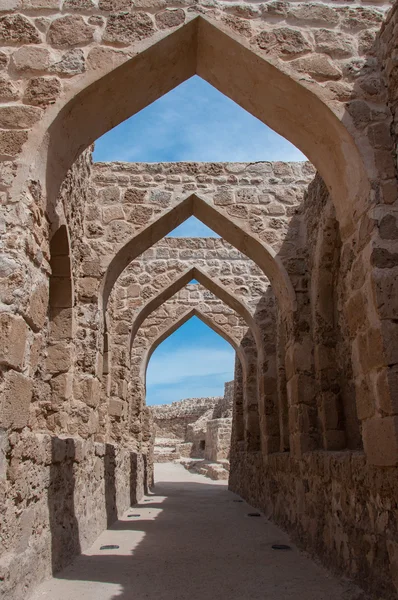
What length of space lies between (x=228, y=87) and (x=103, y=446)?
11.5ft

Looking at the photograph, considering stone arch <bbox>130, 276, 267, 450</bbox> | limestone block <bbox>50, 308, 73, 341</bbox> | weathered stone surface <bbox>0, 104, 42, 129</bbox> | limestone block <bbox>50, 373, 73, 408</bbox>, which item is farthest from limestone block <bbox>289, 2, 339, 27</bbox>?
stone arch <bbox>130, 276, 267, 450</bbox>

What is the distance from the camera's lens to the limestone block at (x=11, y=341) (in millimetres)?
2355

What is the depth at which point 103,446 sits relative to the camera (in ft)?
16.8

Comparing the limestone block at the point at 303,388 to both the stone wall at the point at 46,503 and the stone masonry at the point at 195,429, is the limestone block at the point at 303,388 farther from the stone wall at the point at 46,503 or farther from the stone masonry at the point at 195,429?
the stone masonry at the point at 195,429

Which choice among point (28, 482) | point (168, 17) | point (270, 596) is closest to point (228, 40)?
point (168, 17)

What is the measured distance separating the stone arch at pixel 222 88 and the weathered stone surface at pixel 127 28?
0.07 m

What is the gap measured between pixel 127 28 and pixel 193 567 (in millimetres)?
3518

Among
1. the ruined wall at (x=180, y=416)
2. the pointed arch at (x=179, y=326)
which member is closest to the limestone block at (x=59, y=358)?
the pointed arch at (x=179, y=326)

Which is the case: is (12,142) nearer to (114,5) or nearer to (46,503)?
(114,5)

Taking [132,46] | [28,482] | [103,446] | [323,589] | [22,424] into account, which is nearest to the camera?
[22,424]

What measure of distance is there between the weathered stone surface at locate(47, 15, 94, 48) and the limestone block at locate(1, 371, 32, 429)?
6.46 ft

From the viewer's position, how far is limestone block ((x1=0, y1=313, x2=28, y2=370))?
2355mm

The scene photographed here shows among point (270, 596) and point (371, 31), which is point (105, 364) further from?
point (371, 31)

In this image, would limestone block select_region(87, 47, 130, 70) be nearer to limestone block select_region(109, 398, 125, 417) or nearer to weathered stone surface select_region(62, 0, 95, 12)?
weathered stone surface select_region(62, 0, 95, 12)
